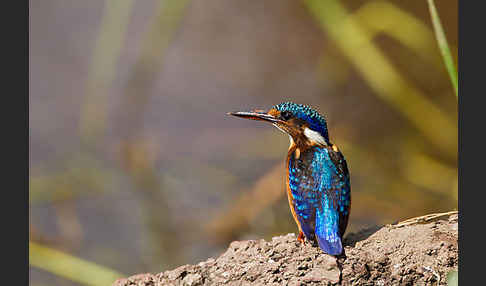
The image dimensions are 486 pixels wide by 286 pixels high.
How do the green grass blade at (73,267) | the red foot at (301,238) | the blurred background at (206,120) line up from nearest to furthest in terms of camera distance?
the red foot at (301,238) → the green grass blade at (73,267) → the blurred background at (206,120)

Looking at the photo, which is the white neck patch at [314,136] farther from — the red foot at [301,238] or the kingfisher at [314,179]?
the red foot at [301,238]

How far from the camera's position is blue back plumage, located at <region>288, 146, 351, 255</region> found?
2572 millimetres

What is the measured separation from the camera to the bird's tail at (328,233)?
242 centimetres

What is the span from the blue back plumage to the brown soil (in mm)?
87

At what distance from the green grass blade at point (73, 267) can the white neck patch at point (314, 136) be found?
1.32 m

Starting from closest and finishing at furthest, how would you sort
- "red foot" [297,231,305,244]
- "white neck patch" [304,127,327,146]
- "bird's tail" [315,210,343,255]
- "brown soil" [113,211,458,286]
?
"brown soil" [113,211,458,286], "bird's tail" [315,210,343,255], "red foot" [297,231,305,244], "white neck patch" [304,127,327,146]

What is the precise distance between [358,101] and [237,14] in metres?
1.95

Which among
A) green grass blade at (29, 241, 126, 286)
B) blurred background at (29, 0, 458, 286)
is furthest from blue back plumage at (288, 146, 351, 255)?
blurred background at (29, 0, 458, 286)

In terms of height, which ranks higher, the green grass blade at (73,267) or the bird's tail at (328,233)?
the green grass blade at (73,267)

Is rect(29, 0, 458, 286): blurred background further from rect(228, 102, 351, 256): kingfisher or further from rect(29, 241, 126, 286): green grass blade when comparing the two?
rect(228, 102, 351, 256): kingfisher

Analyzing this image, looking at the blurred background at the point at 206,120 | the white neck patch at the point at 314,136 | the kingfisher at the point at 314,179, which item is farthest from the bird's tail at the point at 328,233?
the blurred background at the point at 206,120

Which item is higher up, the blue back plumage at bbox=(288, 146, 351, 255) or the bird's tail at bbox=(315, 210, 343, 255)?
the blue back plumage at bbox=(288, 146, 351, 255)

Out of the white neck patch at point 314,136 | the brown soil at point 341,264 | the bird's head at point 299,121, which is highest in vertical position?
the bird's head at point 299,121

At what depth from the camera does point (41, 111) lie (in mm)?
6742
